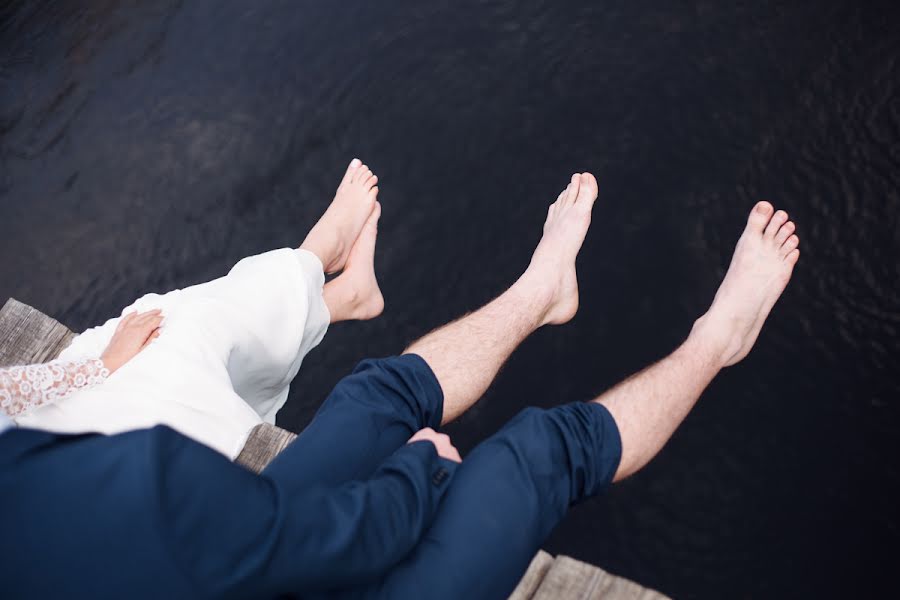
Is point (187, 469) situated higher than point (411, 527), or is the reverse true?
point (187, 469)

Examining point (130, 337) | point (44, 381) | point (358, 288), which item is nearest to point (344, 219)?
point (358, 288)

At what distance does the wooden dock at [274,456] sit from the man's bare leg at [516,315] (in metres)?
0.45

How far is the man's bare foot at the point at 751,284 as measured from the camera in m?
2.12

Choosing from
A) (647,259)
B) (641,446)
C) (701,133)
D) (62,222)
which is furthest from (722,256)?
(62,222)

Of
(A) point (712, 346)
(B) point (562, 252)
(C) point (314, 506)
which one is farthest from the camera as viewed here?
(B) point (562, 252)

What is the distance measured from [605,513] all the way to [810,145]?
4.87 ft

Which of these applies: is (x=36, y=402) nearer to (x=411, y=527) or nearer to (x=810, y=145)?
(x=411, y=527)

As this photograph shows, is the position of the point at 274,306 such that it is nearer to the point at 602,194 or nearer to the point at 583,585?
the point at 583,585

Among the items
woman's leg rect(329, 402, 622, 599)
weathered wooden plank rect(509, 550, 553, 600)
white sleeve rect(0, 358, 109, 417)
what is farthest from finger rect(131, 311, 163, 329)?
weathered wooden plank rect(509, 550, 553, 600)

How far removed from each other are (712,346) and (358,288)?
1203 mm

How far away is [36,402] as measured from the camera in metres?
1.79

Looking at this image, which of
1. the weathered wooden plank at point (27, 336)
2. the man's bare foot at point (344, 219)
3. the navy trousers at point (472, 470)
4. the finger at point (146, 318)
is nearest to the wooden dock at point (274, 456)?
the weathered wooden plank at point (27, 336)

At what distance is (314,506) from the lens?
1077mm

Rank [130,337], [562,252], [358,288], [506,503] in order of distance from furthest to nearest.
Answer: [358,288] → [562,252] → [130,337] → [506,503]
